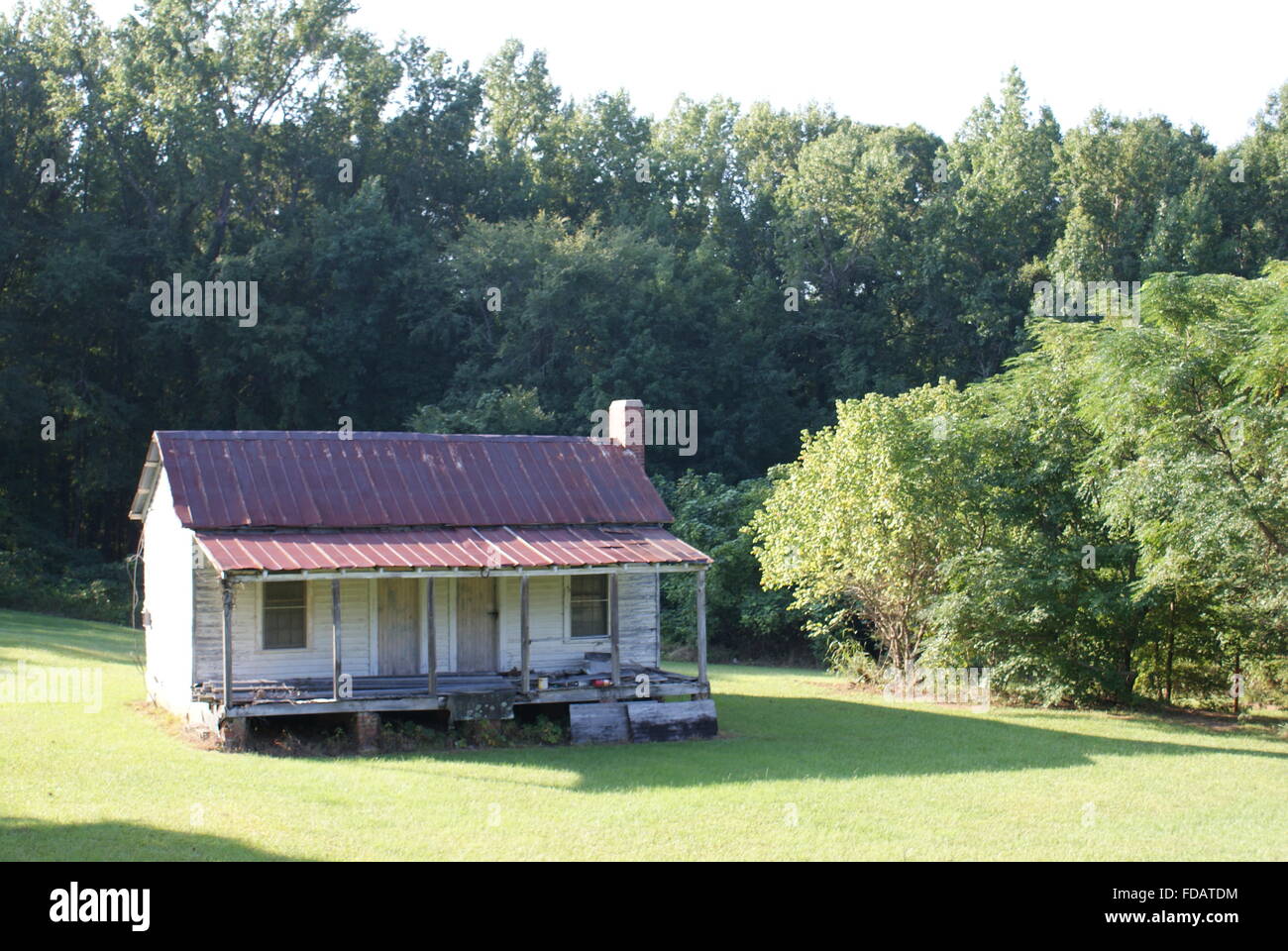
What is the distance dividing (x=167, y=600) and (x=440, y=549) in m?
5.66

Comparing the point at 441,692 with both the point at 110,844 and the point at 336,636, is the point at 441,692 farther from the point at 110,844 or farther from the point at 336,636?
the point at 110,844

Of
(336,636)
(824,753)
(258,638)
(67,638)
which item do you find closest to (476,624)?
(336,636)

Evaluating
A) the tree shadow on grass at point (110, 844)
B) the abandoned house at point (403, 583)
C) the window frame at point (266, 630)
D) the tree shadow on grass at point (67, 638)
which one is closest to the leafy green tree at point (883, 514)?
the abandoned house at point (403, 583)

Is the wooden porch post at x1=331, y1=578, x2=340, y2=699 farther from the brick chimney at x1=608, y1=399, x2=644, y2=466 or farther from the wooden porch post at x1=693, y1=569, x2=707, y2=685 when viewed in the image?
the brick chimney at x1=608, y1=399, x2=644, y2=466

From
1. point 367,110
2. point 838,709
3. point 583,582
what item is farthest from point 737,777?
point 367,110

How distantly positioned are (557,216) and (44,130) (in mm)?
19824

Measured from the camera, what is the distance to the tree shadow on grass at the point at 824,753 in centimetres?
1744

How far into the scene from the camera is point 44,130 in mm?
47750

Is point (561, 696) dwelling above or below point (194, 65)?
below

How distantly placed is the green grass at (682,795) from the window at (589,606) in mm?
2866

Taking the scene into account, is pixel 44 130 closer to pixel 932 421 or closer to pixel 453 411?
pixel 453 411

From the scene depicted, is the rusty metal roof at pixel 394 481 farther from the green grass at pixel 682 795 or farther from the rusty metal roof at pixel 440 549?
the green grass at pixel 682 795

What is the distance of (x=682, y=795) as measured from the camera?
15.7 metres

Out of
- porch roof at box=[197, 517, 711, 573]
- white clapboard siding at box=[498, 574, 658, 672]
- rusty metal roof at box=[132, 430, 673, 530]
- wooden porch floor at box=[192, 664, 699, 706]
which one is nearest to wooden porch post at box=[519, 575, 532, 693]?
wooden porch floor at box=[192, 664, 699, 706]
